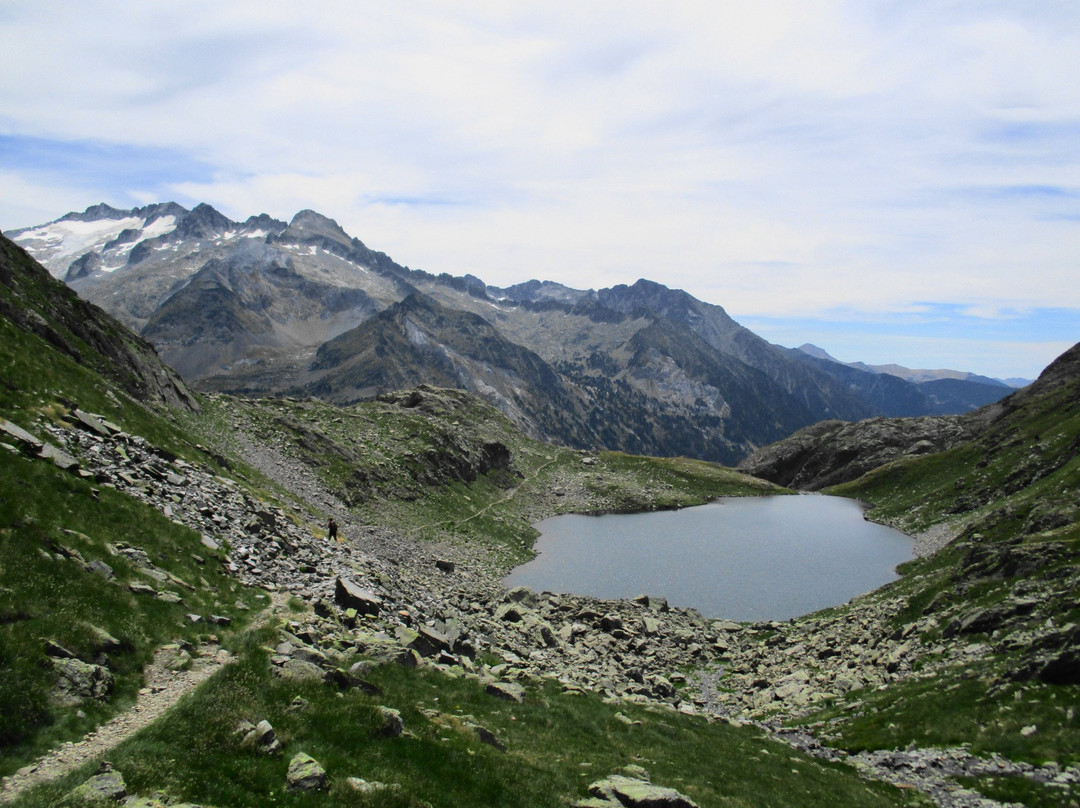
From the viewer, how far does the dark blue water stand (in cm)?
7412

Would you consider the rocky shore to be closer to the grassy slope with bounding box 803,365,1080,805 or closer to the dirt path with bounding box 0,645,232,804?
the grassy slope with bounding box 803,365,1080,805

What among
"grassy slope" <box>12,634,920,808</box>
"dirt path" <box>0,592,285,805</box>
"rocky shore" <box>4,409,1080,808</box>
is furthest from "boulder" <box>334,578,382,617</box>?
"dirt path" <box>0,592,285,805</box>

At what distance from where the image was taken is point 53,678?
53.0 ft

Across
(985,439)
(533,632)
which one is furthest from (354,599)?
(985,439)

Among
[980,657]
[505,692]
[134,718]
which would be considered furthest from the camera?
[980,657]

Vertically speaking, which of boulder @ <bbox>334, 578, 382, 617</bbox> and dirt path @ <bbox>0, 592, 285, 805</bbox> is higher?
dirt path @ <bbox>0, 592, 285, 805</bbox>

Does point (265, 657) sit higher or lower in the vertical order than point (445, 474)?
higher

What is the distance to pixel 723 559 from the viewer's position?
300ft

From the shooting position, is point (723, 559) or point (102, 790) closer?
point (102, 790)

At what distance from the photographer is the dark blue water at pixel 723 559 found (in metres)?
74.1

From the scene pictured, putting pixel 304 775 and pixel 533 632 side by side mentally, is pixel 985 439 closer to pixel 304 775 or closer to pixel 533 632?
pixel 533 632

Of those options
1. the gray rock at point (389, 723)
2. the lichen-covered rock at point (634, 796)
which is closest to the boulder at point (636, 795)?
the lichen-covered rock at point (634, 796)

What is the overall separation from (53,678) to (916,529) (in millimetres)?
126374

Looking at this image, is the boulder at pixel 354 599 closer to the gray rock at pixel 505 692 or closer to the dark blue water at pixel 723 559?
the gray rock at pixel 505 692
